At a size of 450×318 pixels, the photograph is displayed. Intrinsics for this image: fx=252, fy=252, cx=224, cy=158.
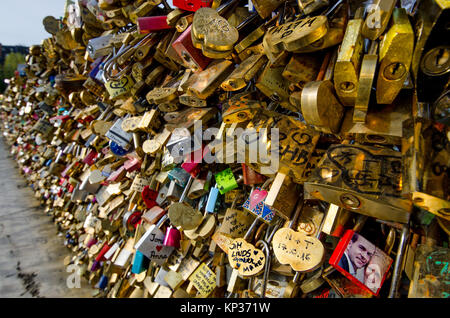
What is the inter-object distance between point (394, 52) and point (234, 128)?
43 cm

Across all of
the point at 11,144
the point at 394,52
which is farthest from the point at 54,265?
the point at 11,144

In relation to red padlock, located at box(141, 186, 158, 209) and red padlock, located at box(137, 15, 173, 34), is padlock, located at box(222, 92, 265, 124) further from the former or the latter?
red padlock, located at box(141, 186, 158, 209)

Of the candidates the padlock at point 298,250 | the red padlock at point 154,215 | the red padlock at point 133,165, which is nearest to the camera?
the padlock at point 298,250

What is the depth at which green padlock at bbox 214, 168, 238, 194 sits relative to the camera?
36.8 inches

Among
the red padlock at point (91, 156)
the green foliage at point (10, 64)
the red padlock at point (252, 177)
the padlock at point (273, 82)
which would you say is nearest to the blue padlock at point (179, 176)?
the red padlock at point (252, 177)

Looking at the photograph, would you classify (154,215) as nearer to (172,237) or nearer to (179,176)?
(172,237)

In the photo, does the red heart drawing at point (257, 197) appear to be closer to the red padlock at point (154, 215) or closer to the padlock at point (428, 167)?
the padlock at point (428, 167)

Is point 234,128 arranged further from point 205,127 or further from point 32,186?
point 32,186

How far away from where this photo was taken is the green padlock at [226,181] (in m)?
0.93

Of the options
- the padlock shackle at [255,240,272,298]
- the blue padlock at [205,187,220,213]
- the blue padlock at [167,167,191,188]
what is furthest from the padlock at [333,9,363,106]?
the blue padlock at [167,167,191,188]

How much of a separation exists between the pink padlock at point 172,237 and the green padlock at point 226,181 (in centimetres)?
38

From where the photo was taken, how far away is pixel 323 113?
0.51 meters

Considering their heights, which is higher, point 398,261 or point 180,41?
point 180,41

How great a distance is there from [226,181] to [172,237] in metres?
0.44
